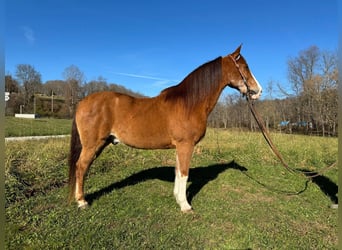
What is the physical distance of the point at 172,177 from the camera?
5.96 metres

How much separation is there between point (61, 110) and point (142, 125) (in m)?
43.2

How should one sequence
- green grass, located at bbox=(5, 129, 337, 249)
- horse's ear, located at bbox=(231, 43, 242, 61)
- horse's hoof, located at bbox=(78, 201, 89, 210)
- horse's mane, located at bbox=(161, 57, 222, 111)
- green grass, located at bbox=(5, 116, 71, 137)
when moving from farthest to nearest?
green grass, located at bbox=(5, 116, 71, 137) → horse's ear, located at bbox=(231, 43, 242, 61) → horse's mane, located at bbox=(161, 57, 222, 111) → horse's hoof, located at bbox=(78, 201, 89, 210) → green grass, located at bbox=(5, 129, 337, 249)

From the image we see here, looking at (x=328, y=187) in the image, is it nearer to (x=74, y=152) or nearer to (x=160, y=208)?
(x=160, y=208)

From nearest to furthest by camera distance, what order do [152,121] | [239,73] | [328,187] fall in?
1. [152,121]
2. [239,73]
3. [328,187]

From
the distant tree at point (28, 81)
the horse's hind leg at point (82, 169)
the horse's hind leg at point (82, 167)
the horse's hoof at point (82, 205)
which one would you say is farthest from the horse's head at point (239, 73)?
the distant tree at point (28, 81)

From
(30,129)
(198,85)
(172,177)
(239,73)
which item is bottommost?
(172,177)

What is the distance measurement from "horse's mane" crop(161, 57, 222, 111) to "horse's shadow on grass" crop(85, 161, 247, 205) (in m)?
1.85

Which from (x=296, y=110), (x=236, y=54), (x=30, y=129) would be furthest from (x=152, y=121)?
(x=296, y=110)

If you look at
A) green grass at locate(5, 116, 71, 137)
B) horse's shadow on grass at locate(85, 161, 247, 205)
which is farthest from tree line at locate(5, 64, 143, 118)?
horse's shadow on grass at locate(85, 161, 247, 205)

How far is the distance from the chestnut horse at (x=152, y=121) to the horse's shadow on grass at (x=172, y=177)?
71 centimetres

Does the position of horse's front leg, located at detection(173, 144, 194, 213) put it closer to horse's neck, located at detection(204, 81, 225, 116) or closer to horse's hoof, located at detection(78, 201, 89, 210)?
horse's neck, located at detection(204, 81, 225, 116)

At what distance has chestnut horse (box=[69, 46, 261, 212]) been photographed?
4.01m

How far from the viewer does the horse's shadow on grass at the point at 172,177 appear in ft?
15.9

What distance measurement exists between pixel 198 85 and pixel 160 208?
2093mm
